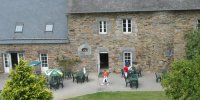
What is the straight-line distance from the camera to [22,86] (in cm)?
2248

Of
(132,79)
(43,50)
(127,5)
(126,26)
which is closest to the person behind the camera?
(132,79)

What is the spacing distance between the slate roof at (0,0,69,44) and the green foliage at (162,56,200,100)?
48.4 feet

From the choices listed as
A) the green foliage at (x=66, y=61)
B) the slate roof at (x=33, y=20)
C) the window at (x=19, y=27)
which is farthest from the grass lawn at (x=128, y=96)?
the window at (x=19, y=27)

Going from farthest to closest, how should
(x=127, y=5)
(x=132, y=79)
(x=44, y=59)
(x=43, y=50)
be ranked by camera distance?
(x=44, y=59) < (x=43, y=50) < (x=127, y=5) < (x=132, y=79)

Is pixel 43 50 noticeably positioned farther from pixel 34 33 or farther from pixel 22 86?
pixel 22 86

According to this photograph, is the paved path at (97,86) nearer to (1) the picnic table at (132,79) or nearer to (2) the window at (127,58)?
(1) the picnic table at (132,79)

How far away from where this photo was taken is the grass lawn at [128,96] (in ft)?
93.7

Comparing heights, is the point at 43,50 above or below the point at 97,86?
above

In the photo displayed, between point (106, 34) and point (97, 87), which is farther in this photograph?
point (106, 34)

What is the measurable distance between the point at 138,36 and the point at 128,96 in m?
6.99

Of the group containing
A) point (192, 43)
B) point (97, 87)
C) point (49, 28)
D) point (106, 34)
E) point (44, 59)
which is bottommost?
point (97, 87)

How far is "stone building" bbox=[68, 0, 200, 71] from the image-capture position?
110 ft

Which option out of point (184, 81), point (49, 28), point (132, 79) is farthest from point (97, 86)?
point (184, 81)

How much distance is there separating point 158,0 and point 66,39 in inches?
322
